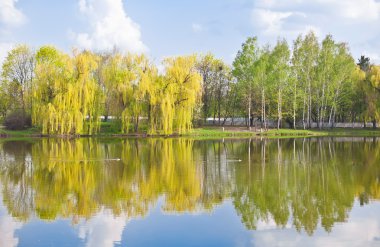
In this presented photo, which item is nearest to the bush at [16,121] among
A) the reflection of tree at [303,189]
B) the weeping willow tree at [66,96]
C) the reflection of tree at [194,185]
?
the weeping willow tree at [66,96]

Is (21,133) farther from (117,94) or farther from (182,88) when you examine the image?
(182,88)

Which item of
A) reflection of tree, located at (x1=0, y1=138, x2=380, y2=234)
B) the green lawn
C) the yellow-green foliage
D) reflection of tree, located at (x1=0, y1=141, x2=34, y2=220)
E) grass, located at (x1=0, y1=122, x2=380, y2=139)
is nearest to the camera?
reflection of tree, located at (x1=0, y1=138, x2=380, y2=234)

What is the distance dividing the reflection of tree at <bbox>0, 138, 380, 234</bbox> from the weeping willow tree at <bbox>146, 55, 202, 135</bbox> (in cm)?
2191

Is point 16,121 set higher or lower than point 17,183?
higher

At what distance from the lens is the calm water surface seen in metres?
12.3

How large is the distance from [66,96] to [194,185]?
3426 centimetres

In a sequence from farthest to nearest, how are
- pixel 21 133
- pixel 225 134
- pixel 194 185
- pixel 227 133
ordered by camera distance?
pixel 227 133 → pixel 225 134 → pixel 21 133 → pixel 194 185

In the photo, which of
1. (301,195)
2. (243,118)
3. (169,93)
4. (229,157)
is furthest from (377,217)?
(243,118)

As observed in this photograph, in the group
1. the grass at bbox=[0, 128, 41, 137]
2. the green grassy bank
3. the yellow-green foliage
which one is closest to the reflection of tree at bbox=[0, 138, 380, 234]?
the yellow-green foliage

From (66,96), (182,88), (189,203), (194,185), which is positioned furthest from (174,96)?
(189,203)

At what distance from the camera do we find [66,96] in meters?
50.7

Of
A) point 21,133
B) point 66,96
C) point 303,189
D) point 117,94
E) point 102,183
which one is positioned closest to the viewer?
point 303,189

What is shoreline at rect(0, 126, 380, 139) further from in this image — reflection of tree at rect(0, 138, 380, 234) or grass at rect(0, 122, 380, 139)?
reflection of tree at rect(0, 138, 380, 234)

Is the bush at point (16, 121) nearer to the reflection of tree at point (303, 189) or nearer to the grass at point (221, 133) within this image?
the grass at point (221, 133)
